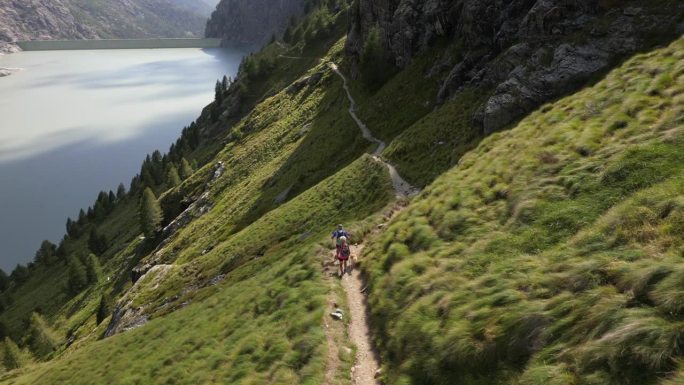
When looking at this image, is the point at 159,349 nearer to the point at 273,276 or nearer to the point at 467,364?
the point at 273,276

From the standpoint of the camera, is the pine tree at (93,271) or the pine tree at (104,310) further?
the pine tree at (93,271)

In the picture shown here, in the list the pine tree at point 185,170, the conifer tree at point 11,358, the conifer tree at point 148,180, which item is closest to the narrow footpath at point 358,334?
the conifer tree at point 11,358

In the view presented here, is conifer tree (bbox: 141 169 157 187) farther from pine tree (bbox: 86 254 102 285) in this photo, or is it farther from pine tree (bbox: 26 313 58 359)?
pine tree (bbox: 26 313 58 359)

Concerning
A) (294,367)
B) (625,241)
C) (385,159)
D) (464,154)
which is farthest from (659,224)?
(385,159)

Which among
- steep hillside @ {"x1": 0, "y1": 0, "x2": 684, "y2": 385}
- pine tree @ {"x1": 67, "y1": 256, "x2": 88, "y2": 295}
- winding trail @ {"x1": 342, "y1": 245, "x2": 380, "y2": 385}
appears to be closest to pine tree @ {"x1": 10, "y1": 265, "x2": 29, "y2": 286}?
pine tree @ {"x1": 67, "y1": 256, "x2": 88, "y2": 295}

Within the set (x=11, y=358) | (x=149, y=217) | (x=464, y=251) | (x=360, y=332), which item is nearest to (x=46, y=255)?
(x=149, y=217)

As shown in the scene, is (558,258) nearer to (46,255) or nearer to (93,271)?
(93,271)

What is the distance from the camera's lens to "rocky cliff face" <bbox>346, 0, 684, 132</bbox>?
29359 millimetres

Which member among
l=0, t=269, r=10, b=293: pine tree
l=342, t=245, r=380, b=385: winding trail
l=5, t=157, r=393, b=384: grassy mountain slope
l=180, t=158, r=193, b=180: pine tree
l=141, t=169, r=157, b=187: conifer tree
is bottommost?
l=0, t=269, r=10, b=293: pine tree

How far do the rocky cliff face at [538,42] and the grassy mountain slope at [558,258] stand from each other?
5204mm

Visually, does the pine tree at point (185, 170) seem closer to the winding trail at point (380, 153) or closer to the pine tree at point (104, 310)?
the pine tree at point (104, 310)

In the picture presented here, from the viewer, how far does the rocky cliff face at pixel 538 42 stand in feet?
96.3

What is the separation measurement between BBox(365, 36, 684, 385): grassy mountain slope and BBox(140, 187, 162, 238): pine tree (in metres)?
85.7

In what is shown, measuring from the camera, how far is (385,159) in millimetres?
42719
